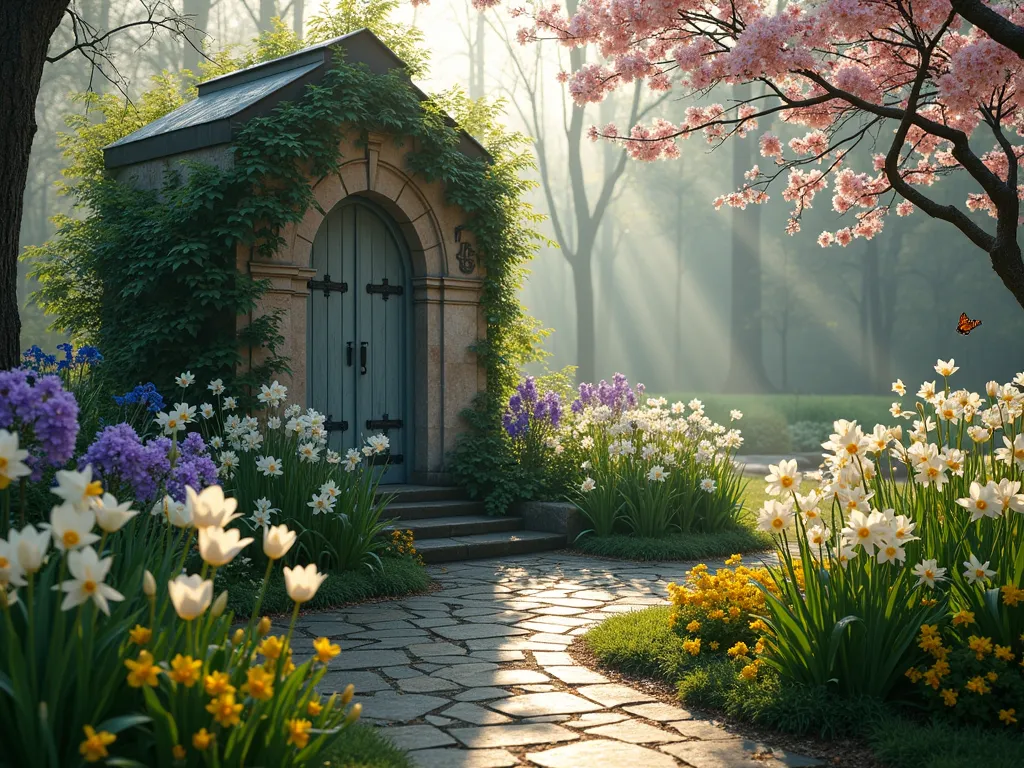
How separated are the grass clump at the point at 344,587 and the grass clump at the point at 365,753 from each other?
2413 millimetres

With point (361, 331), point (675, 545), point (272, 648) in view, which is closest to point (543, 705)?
point (272, 648)

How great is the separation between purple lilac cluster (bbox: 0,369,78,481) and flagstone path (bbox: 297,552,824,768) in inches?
65.4

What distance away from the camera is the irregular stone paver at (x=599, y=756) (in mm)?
3572

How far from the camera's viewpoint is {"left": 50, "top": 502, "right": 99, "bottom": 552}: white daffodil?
7.50ft

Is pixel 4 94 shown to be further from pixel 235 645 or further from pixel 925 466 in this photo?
pixel 925 466

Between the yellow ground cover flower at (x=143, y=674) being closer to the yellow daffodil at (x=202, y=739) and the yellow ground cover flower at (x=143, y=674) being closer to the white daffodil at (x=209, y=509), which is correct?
the yellow daffodil at (x=202, y=739)

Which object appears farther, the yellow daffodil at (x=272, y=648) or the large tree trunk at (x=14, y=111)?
the large tree trunk at (x=14, y=111)

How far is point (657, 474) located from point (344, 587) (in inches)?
124

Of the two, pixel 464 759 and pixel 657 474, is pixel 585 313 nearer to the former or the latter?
pixel 657 474

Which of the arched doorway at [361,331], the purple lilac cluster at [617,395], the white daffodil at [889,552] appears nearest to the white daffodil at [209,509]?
the white daffodil at [889,552]

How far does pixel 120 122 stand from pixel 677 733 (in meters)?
10.0

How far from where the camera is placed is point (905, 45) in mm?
6941

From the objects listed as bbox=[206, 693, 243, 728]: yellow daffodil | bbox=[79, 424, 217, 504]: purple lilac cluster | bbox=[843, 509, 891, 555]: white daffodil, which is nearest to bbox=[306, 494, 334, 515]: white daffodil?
bbox=[79, 424, 217, 504]: purple lilac cluster

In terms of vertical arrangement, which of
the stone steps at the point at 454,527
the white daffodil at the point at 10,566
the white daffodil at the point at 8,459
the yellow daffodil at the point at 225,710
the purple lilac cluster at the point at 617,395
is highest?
the purple lilac cluster at the point at 617,395
